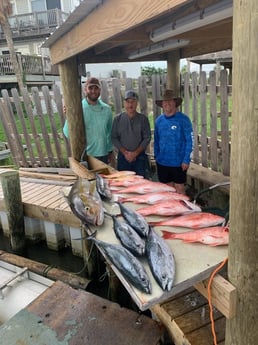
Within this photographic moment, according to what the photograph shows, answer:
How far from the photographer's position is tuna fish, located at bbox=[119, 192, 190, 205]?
8.06 ft

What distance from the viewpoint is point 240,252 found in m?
1.44

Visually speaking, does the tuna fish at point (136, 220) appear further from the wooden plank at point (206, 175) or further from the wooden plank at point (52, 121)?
the wooden plank at point (52, 121)

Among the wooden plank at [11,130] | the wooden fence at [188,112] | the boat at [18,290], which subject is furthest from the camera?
the wooden plank at [11,130]

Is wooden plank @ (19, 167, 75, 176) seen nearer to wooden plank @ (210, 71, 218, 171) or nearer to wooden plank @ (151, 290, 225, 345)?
wooden plank @ (210, 71, 218, 171)

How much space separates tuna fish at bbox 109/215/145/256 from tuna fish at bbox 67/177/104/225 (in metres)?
0.19

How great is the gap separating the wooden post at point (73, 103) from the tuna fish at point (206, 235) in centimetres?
274

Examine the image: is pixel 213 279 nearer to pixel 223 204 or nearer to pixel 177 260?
pixel 177 260

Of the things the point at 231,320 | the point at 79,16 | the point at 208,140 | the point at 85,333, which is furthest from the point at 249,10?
the point at 208,140

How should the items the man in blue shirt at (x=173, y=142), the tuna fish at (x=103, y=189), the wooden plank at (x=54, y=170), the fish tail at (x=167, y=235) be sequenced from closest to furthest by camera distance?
the fish tail at (x=167, y=235), the tuna fish at (x=103, y=189), the man in blue shirt at (x=173, y=142), the wooden plank at (x=54, y=170)

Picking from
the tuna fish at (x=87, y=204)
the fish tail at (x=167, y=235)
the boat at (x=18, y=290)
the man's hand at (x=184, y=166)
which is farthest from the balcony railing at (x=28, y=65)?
the fish tail at (x=167, y=235)

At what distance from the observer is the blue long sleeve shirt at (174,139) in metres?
4.32

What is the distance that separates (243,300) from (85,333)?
1.87 m

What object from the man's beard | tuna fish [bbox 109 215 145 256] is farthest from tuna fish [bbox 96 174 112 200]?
the man's beard

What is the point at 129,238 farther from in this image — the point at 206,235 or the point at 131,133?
the point at 131,133
